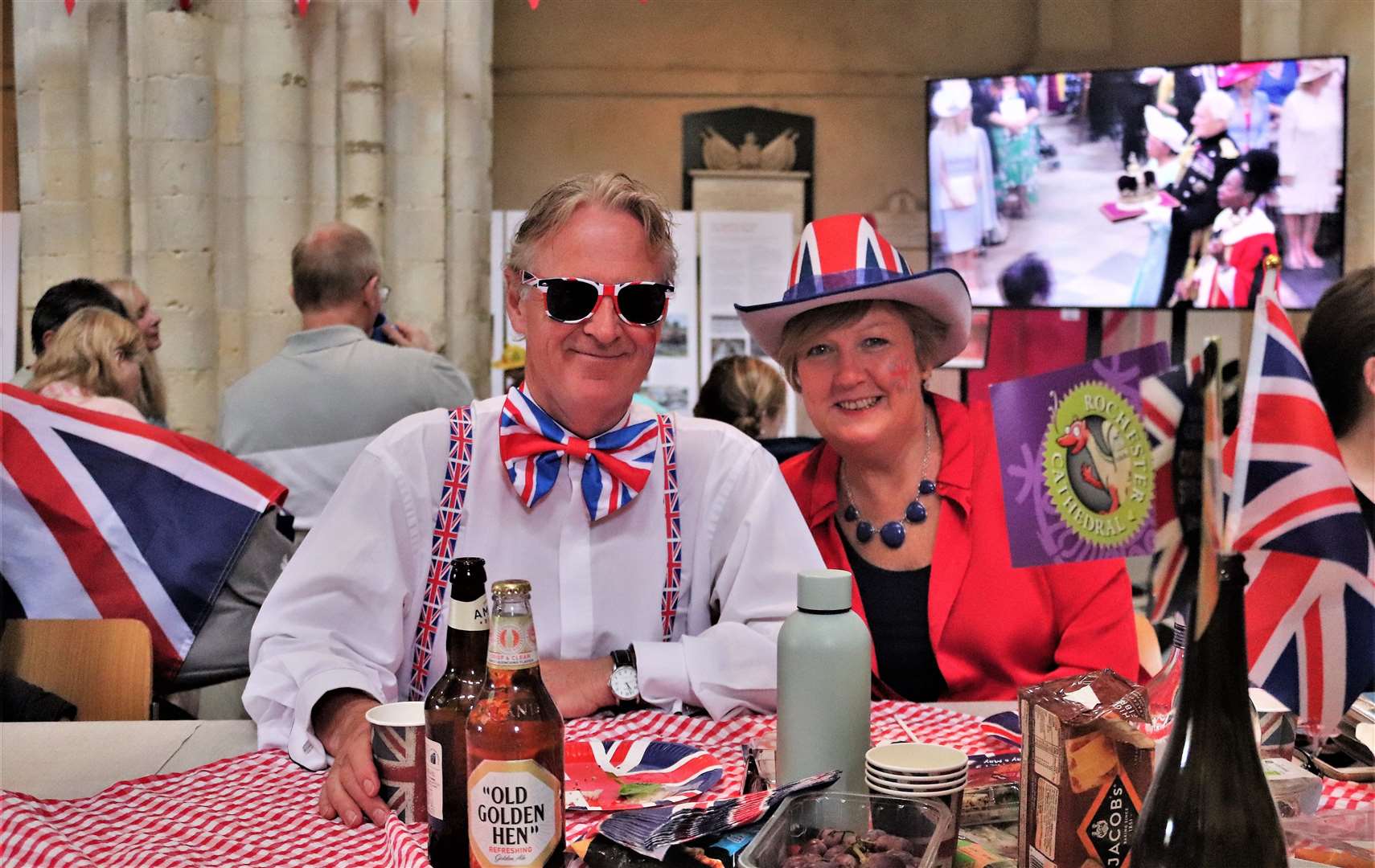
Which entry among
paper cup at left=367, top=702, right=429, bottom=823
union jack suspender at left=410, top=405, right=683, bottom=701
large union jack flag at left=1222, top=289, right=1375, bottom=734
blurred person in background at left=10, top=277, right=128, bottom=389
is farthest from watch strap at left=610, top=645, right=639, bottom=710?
blurred person in background at left=10, top=277, right=128, bottom=389

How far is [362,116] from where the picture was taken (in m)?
6.12

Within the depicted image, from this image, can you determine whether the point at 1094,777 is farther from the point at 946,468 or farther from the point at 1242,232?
the point at 1242,232

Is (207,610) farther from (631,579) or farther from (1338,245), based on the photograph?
(1338,245)

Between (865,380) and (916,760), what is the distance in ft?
4.01

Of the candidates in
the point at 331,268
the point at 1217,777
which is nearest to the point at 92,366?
the point at 331,268

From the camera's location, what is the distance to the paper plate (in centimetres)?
142

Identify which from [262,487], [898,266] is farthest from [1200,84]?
[262,487]

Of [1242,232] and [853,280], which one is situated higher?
[1242,232]

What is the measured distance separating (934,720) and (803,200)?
710 centimetres

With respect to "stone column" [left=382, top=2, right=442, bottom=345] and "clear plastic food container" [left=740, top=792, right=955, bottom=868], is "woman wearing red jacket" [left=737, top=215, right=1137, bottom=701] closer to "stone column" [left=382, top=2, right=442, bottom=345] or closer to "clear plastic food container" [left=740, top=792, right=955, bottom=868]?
"clear plastic food container" [left=740, top=792, right=955, bottom=868]

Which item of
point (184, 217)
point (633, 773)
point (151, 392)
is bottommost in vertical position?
point (633, 773)

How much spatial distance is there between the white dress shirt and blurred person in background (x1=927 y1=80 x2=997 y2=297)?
510 cm

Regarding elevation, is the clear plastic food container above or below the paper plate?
above

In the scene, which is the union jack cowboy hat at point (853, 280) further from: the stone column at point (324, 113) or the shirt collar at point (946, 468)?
the stone column at point (324, 113)
